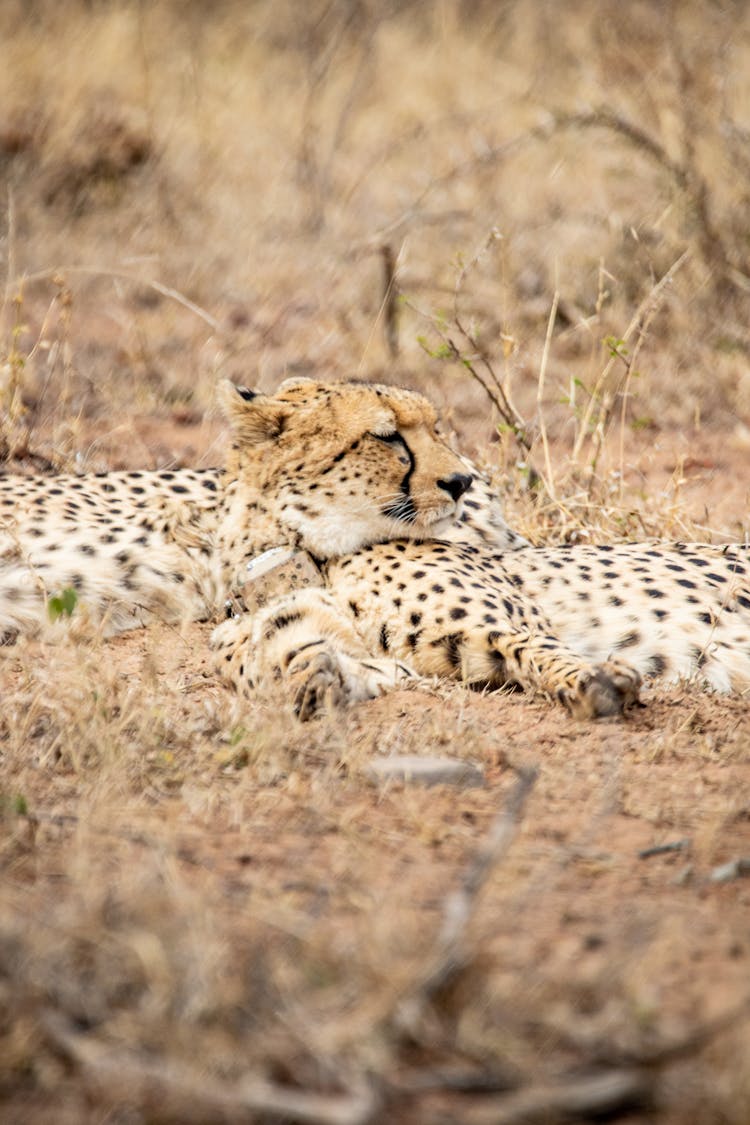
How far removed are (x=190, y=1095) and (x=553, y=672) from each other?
1536 mm

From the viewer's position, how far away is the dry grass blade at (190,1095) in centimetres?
136

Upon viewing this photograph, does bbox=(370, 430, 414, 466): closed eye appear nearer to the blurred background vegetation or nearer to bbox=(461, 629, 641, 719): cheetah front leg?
bbox=(461, 629, 641, 719): cheetah front leg

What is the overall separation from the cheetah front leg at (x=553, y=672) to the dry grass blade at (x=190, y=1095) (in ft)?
4.57

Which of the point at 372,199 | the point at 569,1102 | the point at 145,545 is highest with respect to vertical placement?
the point at 569,1102

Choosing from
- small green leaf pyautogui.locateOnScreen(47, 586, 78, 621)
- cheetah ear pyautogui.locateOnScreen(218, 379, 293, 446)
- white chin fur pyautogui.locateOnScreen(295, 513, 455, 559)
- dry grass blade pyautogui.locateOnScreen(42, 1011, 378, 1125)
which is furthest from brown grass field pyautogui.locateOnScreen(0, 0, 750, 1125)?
cheetah ear pyautogui.locateOnScreen(218, 379, 293, 446)

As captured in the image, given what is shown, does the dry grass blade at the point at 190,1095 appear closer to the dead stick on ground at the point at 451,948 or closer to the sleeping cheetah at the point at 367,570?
the dead stick on ground at the point at 451,948

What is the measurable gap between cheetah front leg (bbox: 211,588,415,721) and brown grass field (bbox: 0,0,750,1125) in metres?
0.09

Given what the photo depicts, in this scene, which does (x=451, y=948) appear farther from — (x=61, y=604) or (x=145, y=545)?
(x=145, y=545)

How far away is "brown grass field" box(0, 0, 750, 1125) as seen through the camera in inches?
58.4

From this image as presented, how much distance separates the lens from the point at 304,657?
9.23 feet

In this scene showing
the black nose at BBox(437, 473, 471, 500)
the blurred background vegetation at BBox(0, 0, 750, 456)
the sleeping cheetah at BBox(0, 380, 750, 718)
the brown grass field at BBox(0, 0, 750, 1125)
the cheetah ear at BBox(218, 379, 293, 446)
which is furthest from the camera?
the blurred background vegetation at BBox(0, 0, 750, 456)

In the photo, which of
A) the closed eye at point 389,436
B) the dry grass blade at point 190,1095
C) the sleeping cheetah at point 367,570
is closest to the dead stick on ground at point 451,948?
the dry grass blade at point 190,1095

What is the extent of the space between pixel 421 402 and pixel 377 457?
0.21 metres

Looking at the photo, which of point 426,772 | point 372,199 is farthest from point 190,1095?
point 372,199
